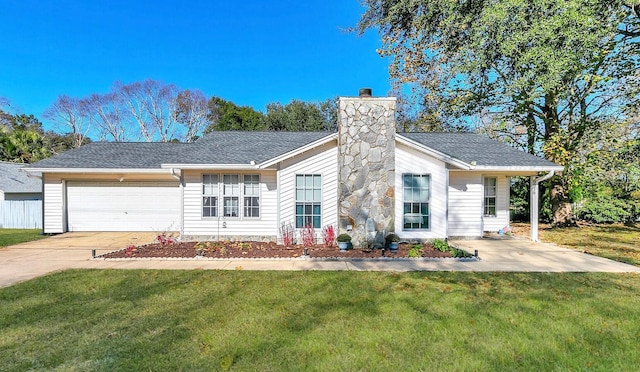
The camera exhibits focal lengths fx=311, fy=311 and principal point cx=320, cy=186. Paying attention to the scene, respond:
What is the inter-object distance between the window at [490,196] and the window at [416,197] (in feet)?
13.2

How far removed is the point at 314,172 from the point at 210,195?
147 inches

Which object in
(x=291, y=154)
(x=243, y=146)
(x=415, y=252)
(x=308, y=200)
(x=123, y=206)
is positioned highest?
(x=243, y=146)

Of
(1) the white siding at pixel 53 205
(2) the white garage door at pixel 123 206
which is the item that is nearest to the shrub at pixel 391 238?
(2) the white garage door at pixel 123 206

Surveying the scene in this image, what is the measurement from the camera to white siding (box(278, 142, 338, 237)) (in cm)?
984

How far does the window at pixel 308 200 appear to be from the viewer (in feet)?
32.4

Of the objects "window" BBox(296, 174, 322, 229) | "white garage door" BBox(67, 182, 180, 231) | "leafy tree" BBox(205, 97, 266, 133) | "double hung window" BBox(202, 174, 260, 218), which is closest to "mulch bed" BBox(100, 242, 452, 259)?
"window" BBox(296, 174, 322, 229)

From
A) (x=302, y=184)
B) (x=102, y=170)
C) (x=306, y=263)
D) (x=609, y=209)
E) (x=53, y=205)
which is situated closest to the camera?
(x=306, y=263)

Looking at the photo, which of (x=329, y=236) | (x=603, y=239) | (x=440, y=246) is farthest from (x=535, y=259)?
(x=603, y=239)

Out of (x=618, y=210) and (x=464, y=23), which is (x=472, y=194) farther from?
(x=618, y=210)

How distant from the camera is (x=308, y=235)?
969 cm

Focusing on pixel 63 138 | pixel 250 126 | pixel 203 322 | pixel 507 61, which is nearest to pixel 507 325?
pixel 203 322

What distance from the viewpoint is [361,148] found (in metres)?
9.43

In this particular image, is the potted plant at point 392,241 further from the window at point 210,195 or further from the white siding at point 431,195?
the window at point 210,195

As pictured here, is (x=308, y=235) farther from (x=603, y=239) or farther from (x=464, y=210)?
(x=603, y=239)
